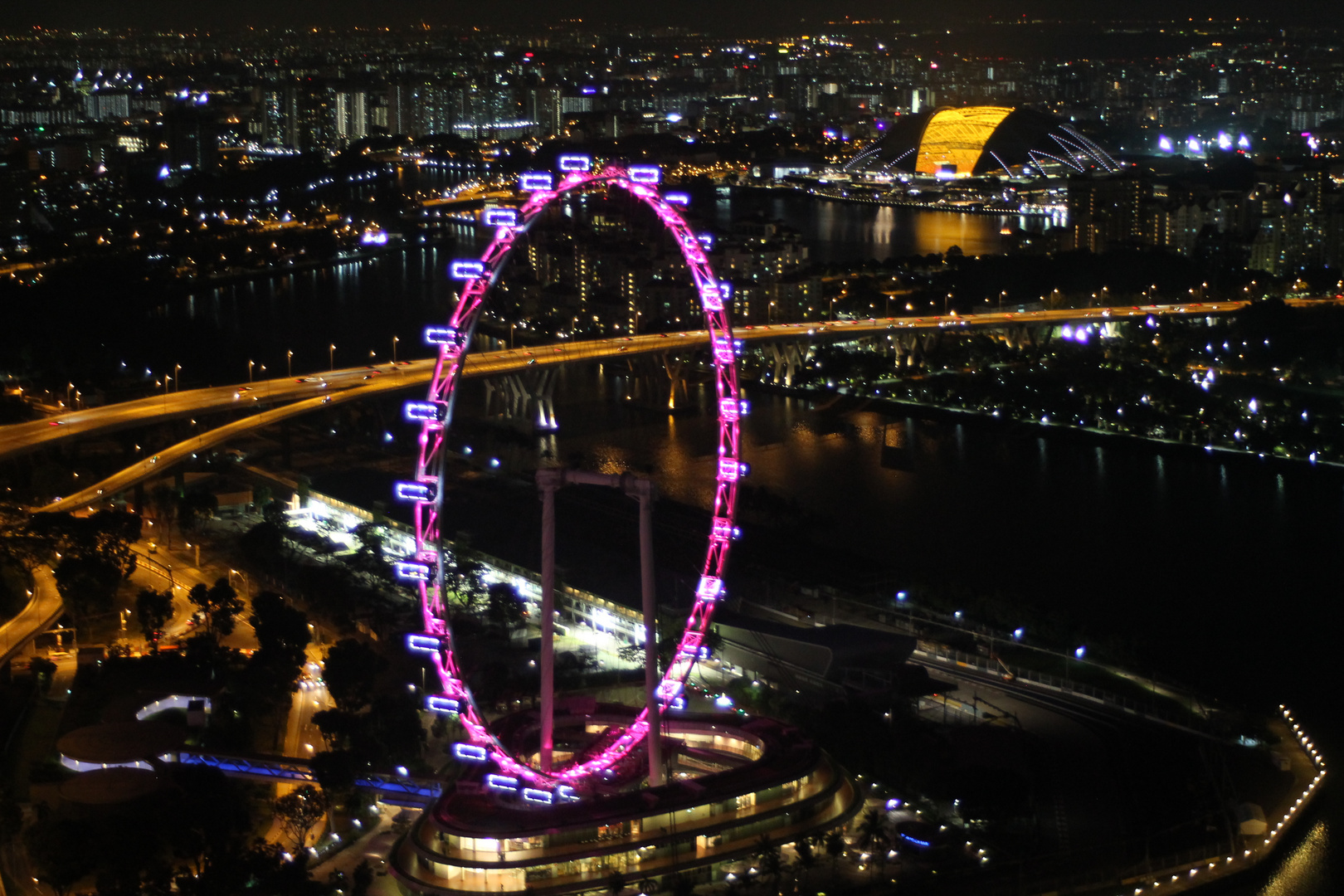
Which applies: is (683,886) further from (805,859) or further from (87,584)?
(87,584)

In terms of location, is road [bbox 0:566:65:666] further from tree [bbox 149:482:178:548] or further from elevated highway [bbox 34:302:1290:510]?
tree [bbox 149:482:178:548]

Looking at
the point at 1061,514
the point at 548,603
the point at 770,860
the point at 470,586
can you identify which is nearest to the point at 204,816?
the point at 548,603

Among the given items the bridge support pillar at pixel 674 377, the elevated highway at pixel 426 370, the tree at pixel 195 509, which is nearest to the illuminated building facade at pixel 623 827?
the tree at pixel 195 509

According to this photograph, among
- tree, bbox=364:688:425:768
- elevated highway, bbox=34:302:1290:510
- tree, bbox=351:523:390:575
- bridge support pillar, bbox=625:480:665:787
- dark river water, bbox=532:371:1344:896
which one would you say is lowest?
dark river water, bbox=532:371:1344:896

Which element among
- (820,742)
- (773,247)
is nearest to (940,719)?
(820,742)

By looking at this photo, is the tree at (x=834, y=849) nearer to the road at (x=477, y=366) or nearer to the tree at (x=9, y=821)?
the tree at (x=9, y=821)

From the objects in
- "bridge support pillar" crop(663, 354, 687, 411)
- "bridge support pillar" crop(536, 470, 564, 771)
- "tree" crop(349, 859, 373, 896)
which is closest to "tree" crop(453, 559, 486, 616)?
"bridge support pillar" crop(536, 470, 564, 771)
